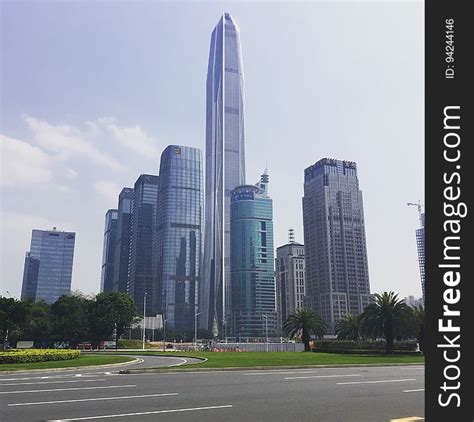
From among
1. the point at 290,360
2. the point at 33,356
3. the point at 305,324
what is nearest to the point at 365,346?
the point at 305,324

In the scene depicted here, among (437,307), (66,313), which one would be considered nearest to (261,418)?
(437,307)

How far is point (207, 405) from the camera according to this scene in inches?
500

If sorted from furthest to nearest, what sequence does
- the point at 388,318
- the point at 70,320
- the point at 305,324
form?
the point at 70,320
the point at 305,324
the point at 388,318

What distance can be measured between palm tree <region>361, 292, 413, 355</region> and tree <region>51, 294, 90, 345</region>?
57538 mm

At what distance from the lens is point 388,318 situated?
52125mm

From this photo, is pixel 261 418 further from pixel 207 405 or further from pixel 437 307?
pixel 437 307

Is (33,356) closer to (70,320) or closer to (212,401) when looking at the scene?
(212,401)

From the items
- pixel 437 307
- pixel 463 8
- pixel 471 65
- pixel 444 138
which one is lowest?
pixel 437 307

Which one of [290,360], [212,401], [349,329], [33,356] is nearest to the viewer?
[212,401]

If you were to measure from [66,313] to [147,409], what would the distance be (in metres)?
85.0
